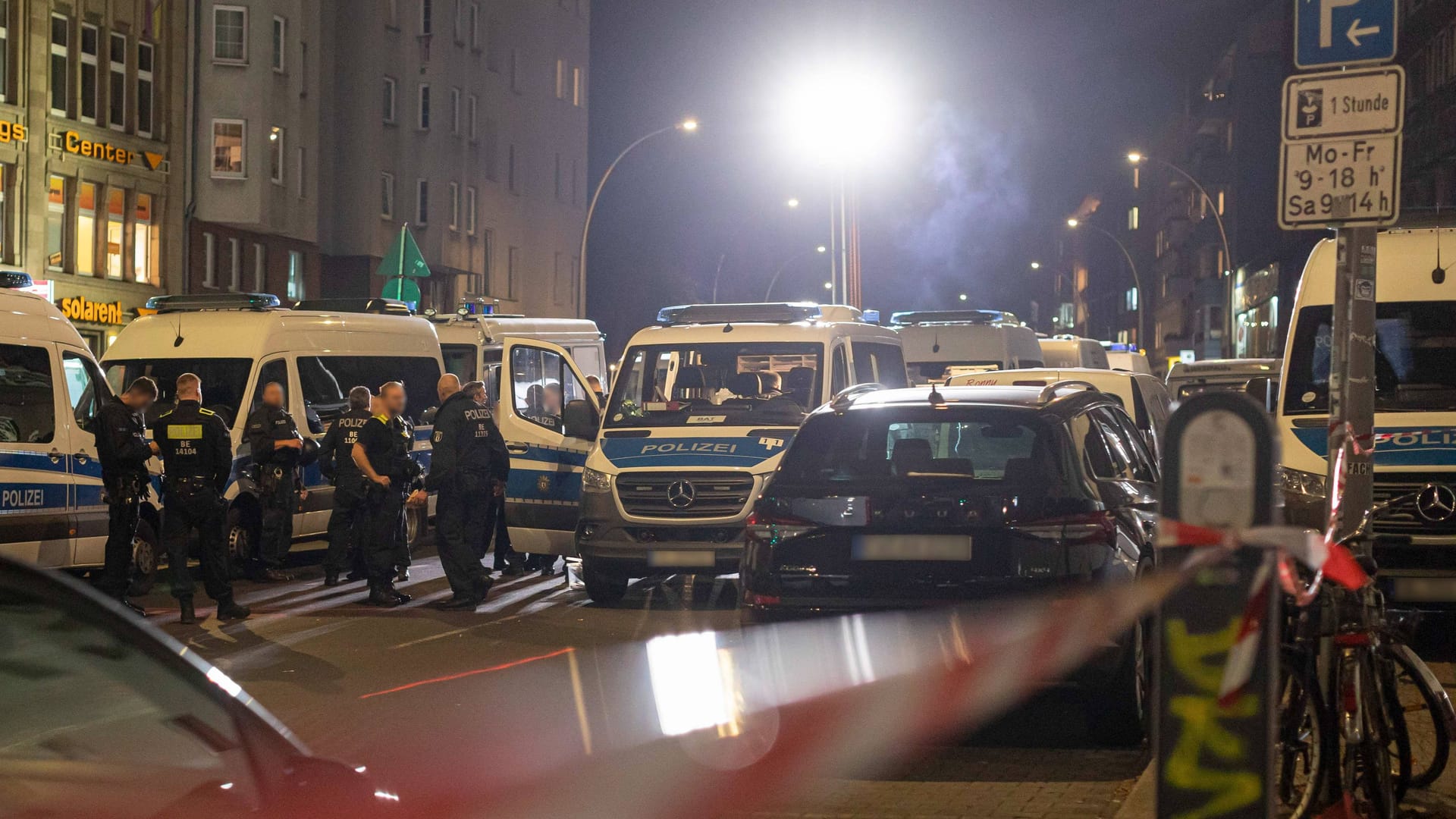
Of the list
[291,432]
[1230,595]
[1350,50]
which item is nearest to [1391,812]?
[1230,595]

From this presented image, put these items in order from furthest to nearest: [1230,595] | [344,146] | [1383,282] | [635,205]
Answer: [635,205] → [344,146] → [1383,282] → [1230,595]

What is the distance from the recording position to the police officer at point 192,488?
1236 cm

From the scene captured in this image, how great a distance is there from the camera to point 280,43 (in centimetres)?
3959

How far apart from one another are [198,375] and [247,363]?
49 centimetres

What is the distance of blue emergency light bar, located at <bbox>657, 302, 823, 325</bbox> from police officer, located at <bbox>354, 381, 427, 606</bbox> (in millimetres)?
2763

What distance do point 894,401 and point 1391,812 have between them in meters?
3.81

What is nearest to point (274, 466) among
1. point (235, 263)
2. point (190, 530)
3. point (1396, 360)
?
point (190, 530)

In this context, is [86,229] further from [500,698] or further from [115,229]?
[500,698]

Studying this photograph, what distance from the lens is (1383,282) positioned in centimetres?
1174

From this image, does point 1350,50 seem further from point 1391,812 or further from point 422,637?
point 422,637

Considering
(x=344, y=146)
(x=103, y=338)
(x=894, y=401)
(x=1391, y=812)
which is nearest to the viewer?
(x=1391, y=812)

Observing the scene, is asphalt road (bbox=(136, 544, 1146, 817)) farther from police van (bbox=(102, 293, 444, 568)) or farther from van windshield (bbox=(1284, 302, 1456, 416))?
van windshield (bbox=(1284, 302, 1456, 416))

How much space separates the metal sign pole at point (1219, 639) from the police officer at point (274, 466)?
1337cm

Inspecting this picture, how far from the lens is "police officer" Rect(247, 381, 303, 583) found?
15445 mm
